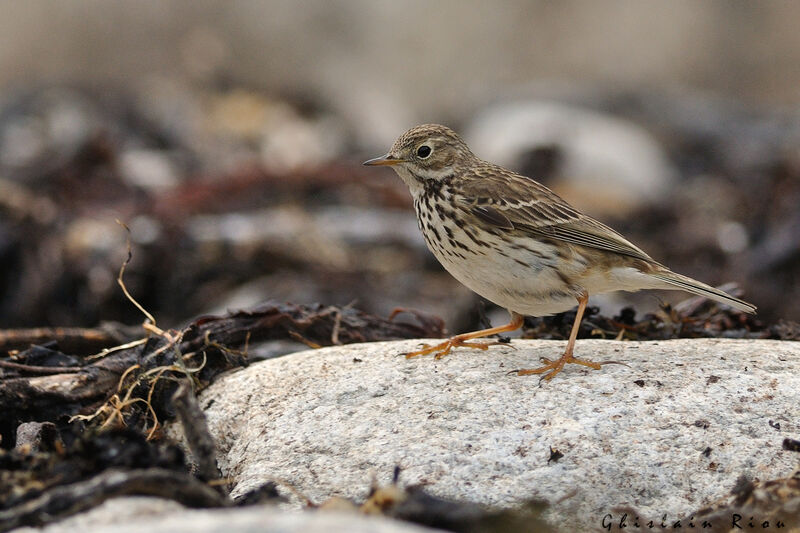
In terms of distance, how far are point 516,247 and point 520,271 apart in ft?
0.50

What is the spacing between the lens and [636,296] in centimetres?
906

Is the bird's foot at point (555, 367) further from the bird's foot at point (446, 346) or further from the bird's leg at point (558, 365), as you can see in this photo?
the bird's foot at point (446, 346)

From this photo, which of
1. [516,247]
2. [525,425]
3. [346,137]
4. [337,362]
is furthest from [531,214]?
[346,137]

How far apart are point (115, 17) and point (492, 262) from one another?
12.1m

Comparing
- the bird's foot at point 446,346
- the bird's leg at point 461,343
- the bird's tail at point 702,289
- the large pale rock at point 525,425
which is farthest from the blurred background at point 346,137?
the large pale rock at point 525,425

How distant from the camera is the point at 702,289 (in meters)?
5.01

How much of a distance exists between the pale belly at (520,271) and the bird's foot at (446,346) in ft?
0.83

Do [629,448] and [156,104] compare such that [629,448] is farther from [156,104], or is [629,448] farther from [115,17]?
[115,17]

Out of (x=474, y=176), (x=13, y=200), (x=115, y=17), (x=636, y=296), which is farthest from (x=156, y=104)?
(x=474, y=176)

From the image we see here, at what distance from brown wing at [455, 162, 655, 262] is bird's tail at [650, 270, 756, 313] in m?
0.13

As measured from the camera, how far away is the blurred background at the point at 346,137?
27.7 ft

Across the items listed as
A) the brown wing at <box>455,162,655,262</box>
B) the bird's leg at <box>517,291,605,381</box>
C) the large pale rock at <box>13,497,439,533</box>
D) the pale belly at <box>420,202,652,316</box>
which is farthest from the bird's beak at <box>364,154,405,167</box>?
the large pale rock at <box>13,497,439,533</box>

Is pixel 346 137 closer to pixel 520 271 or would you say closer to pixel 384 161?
pixel 384 161

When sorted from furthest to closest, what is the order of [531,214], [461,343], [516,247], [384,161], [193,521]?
1. [384,161]
2. [531,214]
3. [461,343]
4. [516,247]
5. [193,521]
